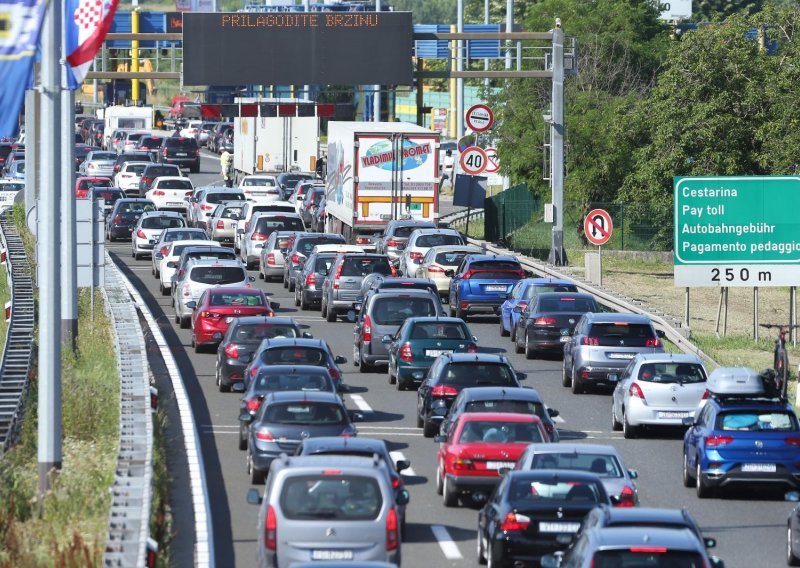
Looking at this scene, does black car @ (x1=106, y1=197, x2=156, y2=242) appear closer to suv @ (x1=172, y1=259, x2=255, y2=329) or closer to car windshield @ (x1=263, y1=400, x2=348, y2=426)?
suv @ (x1=172, y1=259, x2=255, y2=329)

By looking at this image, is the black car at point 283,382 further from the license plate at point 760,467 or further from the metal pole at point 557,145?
the metal pole at point 557,145

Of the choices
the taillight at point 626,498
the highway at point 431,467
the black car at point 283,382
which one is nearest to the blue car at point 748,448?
the highway at point 431,467

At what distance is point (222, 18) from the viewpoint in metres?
52.8

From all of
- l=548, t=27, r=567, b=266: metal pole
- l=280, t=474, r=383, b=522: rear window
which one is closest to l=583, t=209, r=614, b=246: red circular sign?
l=548, t=27, r=567, b=266: metal pole

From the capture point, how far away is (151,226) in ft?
181

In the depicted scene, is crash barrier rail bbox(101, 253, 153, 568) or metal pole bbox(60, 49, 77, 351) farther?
metal pole bbox(60, 49, 77, 351)

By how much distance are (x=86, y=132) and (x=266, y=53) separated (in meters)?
68.2

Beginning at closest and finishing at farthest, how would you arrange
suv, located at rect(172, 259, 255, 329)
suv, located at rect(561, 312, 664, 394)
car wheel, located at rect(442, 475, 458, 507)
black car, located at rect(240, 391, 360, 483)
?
car wheel, located at rect(442, 475, 458, 507), black car, located at rect(240, 391, 360, 483), suv, located at rect(561, 312, 664, 394), suv, located at rect(172, 259, 255, 329)

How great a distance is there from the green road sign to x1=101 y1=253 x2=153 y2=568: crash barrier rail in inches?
520

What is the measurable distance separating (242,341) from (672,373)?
25.7 feet

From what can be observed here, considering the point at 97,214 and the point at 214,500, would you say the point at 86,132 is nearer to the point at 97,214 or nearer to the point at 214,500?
the point at 97,214

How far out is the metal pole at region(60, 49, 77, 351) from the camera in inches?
1186

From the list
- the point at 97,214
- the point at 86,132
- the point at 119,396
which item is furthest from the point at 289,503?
the point at 86,132

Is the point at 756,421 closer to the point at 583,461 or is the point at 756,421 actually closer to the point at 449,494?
the point at 583,461
